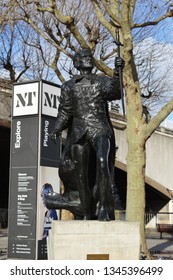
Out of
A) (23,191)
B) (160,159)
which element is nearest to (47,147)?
(23,191)

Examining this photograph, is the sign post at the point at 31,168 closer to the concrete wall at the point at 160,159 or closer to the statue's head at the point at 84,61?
the statue's head at the point at 84,61

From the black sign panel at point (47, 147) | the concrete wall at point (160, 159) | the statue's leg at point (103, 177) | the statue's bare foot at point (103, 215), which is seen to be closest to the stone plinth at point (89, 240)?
the statue's bare foot at point (103, 215)

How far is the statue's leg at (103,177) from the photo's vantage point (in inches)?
292

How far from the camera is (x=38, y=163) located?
13250 mm

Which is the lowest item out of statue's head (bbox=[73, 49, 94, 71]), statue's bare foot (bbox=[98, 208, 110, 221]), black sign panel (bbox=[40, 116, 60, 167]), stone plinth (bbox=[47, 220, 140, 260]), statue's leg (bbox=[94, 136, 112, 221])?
stone plinth (bbox=[47, 220, 140, 260])

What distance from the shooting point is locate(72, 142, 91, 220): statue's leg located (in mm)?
7629

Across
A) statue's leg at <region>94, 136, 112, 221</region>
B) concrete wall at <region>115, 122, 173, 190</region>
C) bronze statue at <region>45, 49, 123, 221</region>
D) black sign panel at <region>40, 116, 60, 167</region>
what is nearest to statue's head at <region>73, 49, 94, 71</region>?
bronze statue at <region>45, 49, 123, 221</region>

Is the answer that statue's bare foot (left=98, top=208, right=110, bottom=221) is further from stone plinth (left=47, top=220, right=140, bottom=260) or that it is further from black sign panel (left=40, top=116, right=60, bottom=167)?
black sign panel (left=40, top=116, right=60, bottom=167)

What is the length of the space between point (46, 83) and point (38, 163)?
205 cm

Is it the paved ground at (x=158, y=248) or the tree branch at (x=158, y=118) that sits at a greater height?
the tree branch at (x=158, y=118)

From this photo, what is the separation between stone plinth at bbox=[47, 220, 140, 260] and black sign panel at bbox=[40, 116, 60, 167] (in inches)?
248

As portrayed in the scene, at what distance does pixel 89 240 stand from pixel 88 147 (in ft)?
4.54

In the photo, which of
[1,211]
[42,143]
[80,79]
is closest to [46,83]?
[42,143]
